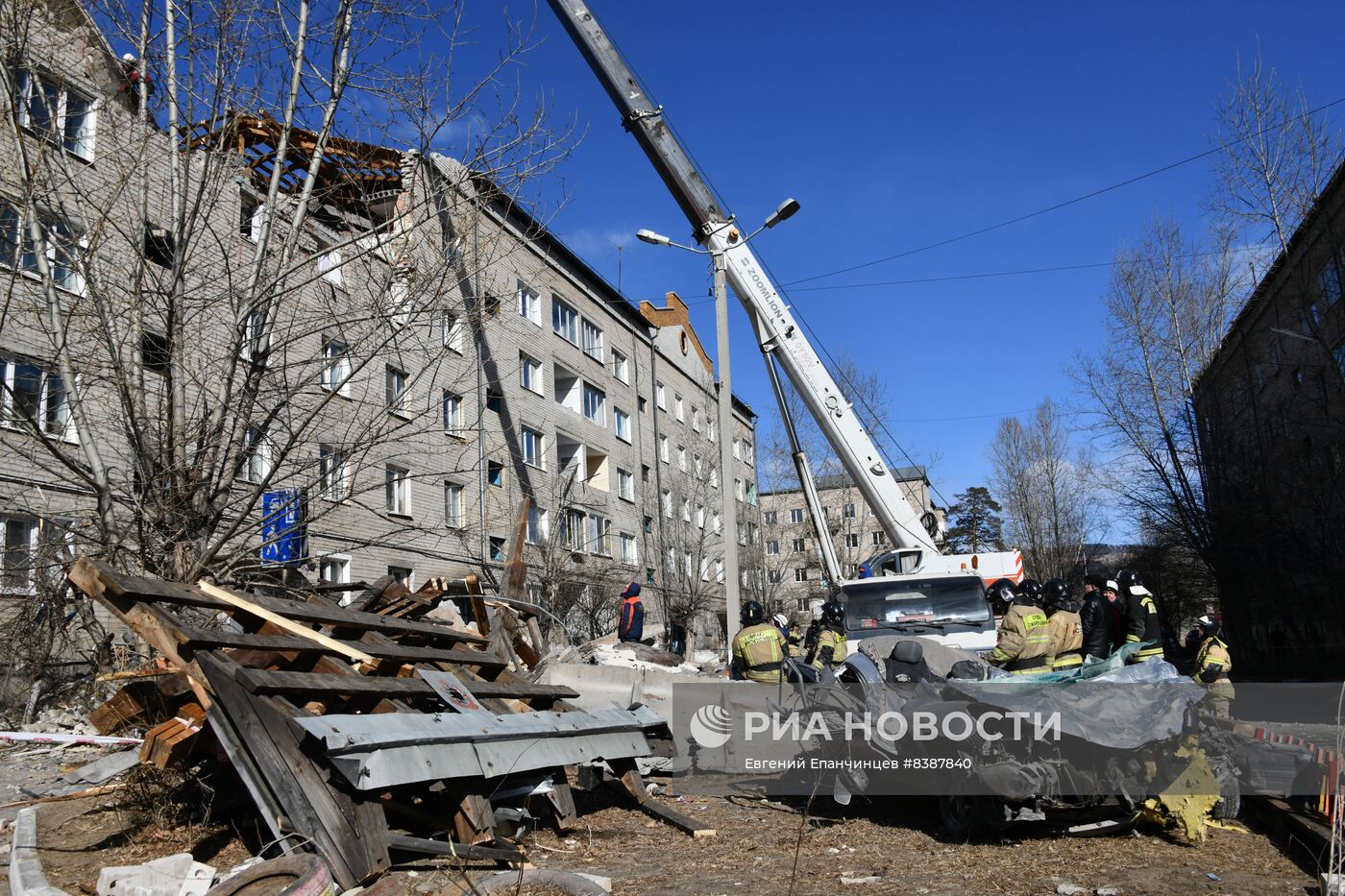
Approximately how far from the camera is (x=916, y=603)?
12.1 m

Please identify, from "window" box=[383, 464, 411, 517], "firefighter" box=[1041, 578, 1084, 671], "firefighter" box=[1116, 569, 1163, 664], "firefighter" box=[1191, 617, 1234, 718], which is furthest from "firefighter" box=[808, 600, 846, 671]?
"window" box=[383, 464, 411, 517]

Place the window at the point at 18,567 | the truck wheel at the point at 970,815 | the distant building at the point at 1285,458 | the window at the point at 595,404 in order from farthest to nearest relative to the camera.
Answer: the window at the point at 595,404 < the distant building at the point at 1285,458 < the window at the point at 18,567 < the truck wheel at the point at 970,815

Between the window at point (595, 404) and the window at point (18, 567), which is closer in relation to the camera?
the window at point (18, 567)

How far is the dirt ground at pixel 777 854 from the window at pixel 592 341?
26.6 m

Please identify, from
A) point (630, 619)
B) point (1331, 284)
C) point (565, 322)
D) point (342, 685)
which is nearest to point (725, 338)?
point (630, 619)

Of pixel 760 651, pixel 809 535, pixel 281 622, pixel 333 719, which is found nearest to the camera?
pixel 333 719

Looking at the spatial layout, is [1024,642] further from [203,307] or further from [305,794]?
[203,307]

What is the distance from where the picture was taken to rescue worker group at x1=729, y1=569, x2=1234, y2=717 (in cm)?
755

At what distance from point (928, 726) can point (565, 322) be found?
26559 millimetres

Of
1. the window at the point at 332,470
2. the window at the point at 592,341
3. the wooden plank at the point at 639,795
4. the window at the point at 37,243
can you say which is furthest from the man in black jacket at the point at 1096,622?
the window at the point at 592,341

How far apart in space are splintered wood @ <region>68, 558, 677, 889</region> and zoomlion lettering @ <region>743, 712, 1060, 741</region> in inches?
47.8

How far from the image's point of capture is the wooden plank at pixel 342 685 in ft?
17.7

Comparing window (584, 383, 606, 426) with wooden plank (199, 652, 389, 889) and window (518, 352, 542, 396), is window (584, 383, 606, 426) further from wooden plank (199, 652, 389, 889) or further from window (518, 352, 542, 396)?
wooden plank (199, 652, 389, 889)

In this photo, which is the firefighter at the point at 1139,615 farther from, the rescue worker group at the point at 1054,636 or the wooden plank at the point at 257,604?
the wooden plank at the point at 257,604
